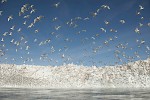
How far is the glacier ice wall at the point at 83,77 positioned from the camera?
16538cm

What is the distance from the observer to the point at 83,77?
618 feet

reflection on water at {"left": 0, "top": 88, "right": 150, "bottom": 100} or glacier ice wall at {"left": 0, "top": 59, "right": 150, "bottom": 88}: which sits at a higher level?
glacier ice wall at {"left": 0, "top": 59, "right": 150, "bottom": 88}

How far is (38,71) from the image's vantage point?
7840 inches

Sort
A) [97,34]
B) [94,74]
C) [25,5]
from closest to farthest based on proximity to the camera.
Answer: [25,5] < [97,34] < [94,74]

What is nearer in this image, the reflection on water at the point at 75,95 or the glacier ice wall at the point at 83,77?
the reflection on water at the point at 75,95

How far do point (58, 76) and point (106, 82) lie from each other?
35478 mm

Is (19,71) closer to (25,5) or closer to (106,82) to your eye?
(106,82)

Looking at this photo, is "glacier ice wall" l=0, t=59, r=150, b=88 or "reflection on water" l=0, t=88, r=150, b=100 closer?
"reflection on water" l=0, t=88, r=150, b=100

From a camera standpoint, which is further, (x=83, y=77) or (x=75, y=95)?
(x=83, y=77)

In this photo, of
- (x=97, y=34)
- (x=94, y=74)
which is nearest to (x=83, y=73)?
(x=94, y=74)

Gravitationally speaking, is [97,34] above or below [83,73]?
below

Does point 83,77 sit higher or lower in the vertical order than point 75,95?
higher

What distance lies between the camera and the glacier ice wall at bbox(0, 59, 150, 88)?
543 feet

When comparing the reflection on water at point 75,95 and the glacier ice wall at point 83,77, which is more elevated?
the glacier ice wall at point 83,77
